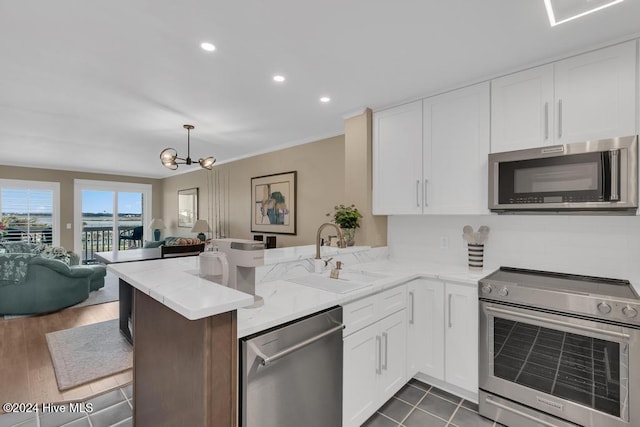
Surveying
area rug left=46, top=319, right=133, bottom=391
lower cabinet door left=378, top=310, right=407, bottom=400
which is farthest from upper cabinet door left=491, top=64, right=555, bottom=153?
area rug left=46, top=319, right=133, bottom=391

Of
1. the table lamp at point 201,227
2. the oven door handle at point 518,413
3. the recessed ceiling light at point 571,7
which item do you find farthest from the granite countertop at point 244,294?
the table lamp at point 201,227

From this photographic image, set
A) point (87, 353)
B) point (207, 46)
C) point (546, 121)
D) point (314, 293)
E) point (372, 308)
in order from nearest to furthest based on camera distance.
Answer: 1. point (314, 293)
2. point (372, 308)
3. point (207, 46)
4. point (546, 121)
5. point (87, 353)

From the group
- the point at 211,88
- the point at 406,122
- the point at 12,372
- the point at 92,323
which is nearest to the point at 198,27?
the point at 211,88

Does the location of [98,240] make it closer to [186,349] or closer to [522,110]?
[186,349]

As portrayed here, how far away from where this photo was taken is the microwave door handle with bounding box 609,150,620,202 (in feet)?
5.94

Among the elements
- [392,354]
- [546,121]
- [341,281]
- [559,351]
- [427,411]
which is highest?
[546,121]

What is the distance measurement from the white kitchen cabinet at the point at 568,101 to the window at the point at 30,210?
892 cm

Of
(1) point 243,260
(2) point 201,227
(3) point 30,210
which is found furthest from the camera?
(3) point 30,210

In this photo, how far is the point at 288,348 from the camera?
1.36 m

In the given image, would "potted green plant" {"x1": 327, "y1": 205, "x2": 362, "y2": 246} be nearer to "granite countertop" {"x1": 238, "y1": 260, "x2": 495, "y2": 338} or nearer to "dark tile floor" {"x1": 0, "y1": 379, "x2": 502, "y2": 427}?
"granite countertop" {"x1": 238, "y1": 260, "x2": 495, "y2": 338}

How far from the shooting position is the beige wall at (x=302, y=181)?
4.16 meters

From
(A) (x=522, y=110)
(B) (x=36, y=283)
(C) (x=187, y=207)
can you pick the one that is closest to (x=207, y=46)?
(A) (x=522, y=110)

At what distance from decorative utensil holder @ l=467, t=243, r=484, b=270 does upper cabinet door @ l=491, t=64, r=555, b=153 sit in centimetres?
79

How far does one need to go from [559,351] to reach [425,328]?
0.84 m
